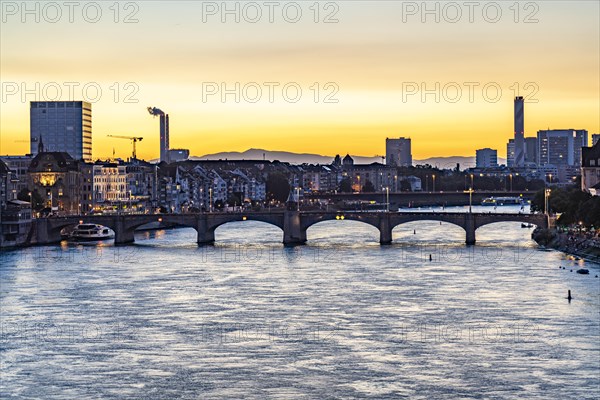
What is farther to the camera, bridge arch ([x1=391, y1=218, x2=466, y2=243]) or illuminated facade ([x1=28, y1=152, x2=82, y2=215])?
illuminated facade ([x1=28, y1=152, x2=82, y2=215])

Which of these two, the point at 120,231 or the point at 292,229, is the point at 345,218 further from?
the point at 120,231

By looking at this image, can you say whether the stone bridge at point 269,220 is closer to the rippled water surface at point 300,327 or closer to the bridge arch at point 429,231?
the bridge arch at point 429,231

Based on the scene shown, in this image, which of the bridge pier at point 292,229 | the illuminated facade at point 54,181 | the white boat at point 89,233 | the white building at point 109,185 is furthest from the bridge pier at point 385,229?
the white building at point 109,185

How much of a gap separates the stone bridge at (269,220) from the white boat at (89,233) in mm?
2166

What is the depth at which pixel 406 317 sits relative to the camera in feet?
161

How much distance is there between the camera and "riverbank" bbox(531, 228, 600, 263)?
7388 centimetres

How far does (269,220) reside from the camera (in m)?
93.0

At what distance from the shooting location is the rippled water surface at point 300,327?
37.4 meters

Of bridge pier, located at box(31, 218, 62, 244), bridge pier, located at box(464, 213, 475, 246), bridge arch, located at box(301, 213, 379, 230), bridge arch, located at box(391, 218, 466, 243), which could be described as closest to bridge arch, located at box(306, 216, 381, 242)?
bridge arch, located at box(301, 213, 379, 230)

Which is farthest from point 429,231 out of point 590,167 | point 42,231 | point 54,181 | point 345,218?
point 54,181

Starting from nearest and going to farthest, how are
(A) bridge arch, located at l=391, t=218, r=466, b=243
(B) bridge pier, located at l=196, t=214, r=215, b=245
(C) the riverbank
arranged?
(C) the riverbank, (B) bridge pier, located at l=196, t=214, r=215, b=245, (A) bridge arch, located at l=391, t=218, r=466, b=243

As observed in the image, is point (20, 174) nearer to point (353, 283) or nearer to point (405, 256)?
point (405, 256)

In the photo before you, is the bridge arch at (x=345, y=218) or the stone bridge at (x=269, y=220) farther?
the bridge arch at (x=345, y=218)

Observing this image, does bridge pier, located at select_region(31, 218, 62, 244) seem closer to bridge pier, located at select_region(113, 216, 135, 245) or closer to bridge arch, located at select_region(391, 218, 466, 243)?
bridge pier, located at select_region(113, 216, 135, 245)
